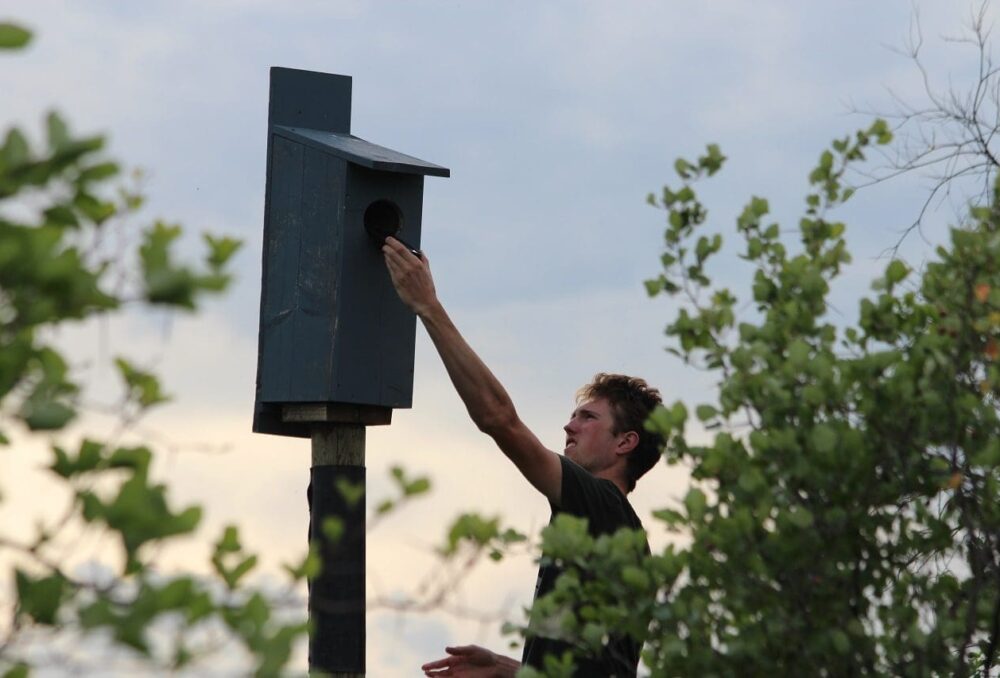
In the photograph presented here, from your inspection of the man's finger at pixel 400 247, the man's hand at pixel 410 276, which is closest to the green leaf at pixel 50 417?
the man's hand at pixel 410 276

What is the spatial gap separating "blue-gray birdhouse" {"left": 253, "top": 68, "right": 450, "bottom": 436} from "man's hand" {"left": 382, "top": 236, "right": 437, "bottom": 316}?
263mm

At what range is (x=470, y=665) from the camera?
14.6 ft

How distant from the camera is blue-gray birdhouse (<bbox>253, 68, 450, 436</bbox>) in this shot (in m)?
5.09

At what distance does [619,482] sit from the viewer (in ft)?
15.7

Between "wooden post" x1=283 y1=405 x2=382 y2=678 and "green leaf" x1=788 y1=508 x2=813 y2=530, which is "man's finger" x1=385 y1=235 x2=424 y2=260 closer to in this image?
"wooden post" x1=283 y1=405 x2=382 y2=678

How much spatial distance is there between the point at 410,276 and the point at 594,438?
82 centimetres

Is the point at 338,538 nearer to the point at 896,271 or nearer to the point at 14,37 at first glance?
the point at 896,271

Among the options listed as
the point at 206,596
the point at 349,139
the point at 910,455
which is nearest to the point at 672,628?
the point at 910,455

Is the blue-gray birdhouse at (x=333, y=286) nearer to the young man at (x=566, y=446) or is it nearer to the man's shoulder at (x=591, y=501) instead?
the young man at (x=566, y=446)

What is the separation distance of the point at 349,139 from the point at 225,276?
400cm

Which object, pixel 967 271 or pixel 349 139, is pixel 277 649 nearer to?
pixel 967 271

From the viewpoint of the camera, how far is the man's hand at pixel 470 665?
4438 millimetres

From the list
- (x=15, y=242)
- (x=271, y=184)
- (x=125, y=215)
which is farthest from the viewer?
(x=271, y=184)

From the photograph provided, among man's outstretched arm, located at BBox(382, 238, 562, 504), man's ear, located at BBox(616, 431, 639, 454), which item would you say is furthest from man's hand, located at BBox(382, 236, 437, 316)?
man's ear, located at BBox(616, 431, 639, 454)
